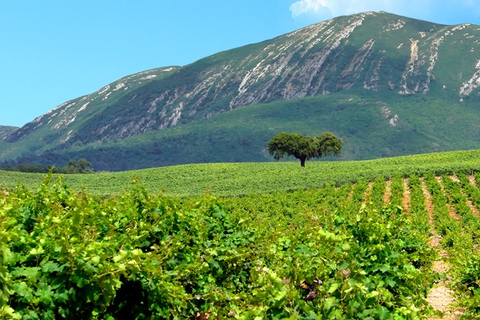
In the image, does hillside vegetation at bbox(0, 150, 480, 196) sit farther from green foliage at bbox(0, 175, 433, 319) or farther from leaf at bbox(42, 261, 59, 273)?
leaf at bbox(42, 261, 59, 273)

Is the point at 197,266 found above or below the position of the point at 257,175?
above

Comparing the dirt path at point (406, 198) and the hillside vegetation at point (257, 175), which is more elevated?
the hillside vegetation at point (257, 175)

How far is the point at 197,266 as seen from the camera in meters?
11.9

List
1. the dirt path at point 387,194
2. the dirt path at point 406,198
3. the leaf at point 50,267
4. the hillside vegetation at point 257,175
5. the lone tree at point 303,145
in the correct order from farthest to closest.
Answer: the lone tree at point 303,145
the hillside vegetation at point 257,175
the dirt path at point 387,194
the dirt path at point 406,198
the leaf at point 50,267

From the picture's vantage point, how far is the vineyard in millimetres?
7789

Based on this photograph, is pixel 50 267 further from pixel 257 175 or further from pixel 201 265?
pixel 257 175

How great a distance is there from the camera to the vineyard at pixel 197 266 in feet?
25.6

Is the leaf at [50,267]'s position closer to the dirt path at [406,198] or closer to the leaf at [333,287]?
the leaf at [333,287]

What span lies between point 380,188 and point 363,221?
133ft

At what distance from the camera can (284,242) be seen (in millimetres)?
12695

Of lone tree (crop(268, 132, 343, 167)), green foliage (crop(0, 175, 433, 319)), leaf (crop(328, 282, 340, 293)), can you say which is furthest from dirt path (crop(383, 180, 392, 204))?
leaf (crop(328, 282, 340, 293))

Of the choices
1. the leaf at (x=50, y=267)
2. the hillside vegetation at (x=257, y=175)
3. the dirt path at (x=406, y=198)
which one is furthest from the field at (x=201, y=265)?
the hillside vegetation at (x=257, y=175)

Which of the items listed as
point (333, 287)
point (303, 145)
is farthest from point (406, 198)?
point (303, 145)

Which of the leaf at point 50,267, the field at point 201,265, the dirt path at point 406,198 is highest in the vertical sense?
the leaf at point 50,267
